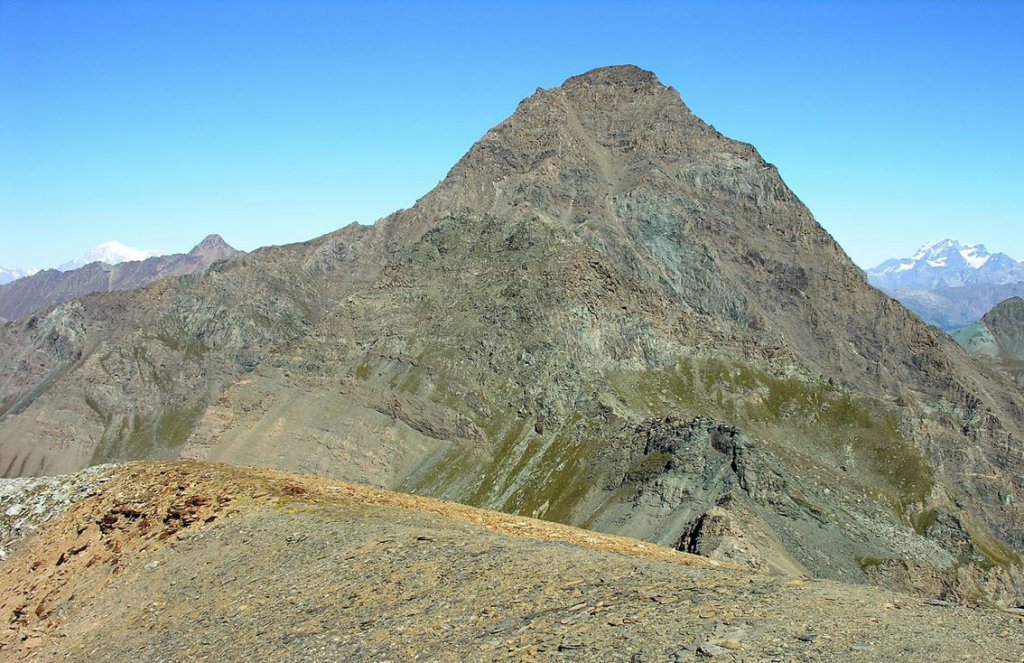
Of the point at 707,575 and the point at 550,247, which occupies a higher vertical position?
the point at 550,247

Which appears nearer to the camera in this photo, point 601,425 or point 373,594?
point 373,594

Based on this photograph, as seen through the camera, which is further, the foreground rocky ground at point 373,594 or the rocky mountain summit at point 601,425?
the rocky mountain summit at point 601,425

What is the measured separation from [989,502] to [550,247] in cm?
9853

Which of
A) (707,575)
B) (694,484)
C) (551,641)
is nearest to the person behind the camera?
(551,641)

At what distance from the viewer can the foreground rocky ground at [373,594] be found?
69.2ft

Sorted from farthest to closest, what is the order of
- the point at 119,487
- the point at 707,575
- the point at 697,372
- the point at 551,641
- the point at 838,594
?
1. the point at 697,372
2. the point at 119,487
3. the point at 707,575
4. the point at 838,594
5. the point at 551,641

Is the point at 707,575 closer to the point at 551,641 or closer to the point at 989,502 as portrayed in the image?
the point at 551,641

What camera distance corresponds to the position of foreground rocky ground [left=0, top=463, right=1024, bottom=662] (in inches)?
830

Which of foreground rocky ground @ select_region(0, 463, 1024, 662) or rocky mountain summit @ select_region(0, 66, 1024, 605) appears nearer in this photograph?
foreground rocky ground @ select_region(0, 463, 1024, 662)

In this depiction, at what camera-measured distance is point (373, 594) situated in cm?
2589

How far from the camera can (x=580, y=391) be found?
138m

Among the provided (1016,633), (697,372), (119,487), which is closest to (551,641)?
(1016,633)

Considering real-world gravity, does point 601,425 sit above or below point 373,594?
below

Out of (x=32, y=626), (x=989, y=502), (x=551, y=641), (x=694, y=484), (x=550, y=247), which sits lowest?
(x=989, y=502)
